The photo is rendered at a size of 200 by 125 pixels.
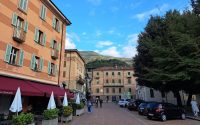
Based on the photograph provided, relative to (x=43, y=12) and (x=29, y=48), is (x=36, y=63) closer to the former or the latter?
(x=29, y=48)

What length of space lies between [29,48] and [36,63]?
2.42 meters

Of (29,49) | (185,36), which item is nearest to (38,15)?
(29,49)

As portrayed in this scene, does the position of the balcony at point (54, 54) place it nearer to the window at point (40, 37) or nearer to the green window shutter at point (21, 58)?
the window at point (40, 37)

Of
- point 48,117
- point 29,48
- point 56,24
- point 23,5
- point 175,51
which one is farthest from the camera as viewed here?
point 56,24

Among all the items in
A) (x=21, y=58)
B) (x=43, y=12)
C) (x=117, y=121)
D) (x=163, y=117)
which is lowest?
(x=117, y=121)

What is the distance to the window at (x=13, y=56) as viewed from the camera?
20438 mm

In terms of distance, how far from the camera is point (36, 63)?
26.0 metres

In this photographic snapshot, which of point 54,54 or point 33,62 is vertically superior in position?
point 54,54

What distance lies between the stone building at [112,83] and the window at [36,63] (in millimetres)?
82245

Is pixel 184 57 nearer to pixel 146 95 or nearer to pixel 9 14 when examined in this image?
pixel 9 14

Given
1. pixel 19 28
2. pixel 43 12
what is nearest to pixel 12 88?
pixel 19 28

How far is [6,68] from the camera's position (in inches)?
798

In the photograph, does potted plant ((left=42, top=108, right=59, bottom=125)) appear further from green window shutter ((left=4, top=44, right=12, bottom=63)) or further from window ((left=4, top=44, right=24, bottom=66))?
window ((left=4, top=44, right=24, bottom=66))

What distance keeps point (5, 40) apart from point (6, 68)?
2393mm
